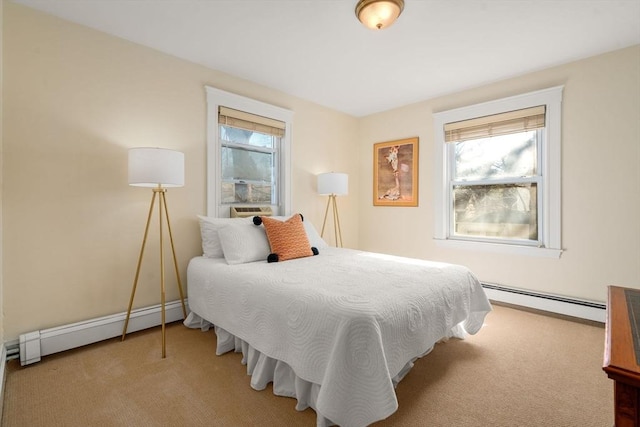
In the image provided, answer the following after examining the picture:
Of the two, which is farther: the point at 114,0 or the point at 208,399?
the point at 114,0

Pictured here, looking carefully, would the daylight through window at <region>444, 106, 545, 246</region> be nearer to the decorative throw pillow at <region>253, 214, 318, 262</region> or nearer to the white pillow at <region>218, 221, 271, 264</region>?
the decorative throw pillow at <region>253, 214, 318, 262</region>

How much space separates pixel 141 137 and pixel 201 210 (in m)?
0.82

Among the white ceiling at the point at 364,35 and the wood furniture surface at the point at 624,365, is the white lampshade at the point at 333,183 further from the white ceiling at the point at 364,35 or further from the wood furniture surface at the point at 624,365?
the wood furniture surface at the point at 624,365

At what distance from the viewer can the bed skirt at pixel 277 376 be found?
64.4 inches

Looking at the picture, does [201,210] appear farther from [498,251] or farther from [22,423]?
[498,251]

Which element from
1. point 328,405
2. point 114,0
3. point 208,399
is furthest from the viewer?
point 114,0

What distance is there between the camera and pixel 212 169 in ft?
10.1

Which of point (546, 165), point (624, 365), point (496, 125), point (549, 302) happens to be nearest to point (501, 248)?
point (549, 302)

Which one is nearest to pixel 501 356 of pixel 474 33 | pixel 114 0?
pixel 474 33

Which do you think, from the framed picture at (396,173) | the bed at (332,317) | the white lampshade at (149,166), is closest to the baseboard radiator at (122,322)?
the bed at (332,317)

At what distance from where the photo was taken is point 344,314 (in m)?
1.46

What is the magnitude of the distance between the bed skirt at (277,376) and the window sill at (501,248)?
2.00 metres

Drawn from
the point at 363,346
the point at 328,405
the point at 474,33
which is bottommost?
the point at 328,405

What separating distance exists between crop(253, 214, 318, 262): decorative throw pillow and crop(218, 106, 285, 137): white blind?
1.12 metres
